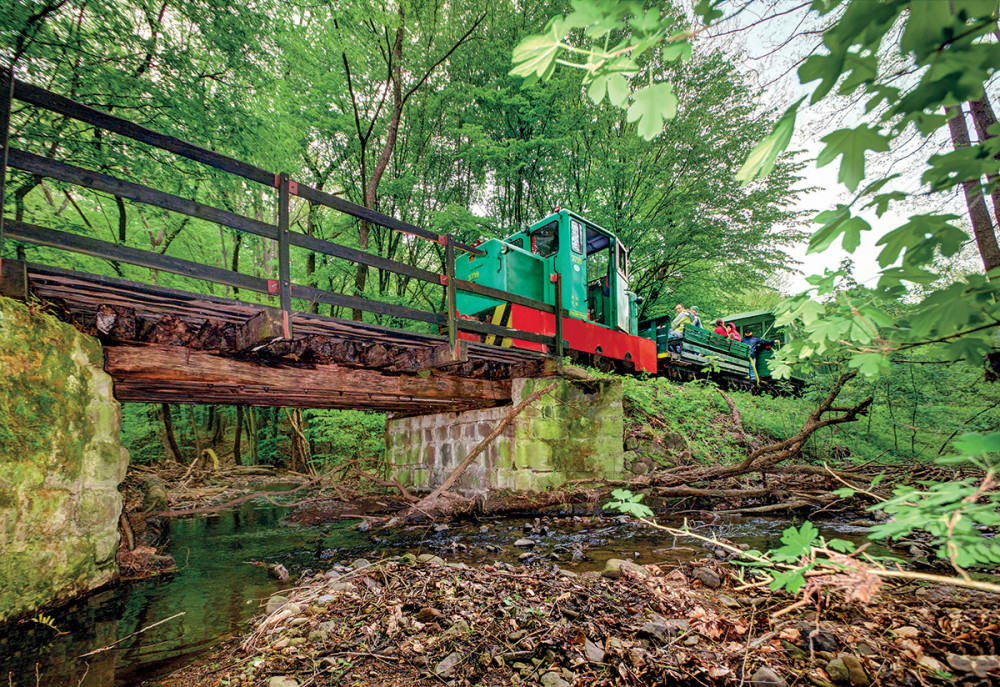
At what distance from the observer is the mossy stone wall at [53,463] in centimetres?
270

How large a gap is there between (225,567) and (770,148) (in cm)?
530

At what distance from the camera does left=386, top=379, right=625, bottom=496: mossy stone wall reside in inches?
240

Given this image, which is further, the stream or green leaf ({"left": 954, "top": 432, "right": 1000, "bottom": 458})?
the stream

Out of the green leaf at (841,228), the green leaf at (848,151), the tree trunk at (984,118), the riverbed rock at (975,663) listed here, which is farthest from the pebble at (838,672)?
the tree trunk at (984,118)

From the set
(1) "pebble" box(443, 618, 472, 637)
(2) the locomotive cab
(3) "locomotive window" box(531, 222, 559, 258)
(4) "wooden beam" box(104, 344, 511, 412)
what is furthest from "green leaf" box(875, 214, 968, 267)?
(3) "locomotive window" box(531, 222, 559, 258)

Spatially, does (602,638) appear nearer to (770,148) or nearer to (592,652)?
(592,652)

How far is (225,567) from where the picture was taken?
4.10 metres

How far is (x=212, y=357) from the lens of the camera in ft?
13.0

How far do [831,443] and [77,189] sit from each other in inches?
757

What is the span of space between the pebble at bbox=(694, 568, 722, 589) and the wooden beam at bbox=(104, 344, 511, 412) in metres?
3.51

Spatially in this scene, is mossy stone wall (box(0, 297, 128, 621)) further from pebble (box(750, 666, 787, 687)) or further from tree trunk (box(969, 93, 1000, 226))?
tree trunk (box(969, 93, 1000, 226))

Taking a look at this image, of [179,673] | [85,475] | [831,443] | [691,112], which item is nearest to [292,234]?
[85,475]

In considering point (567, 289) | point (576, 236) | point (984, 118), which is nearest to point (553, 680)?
point (567, 289)

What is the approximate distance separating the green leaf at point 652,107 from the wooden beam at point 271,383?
422cm
